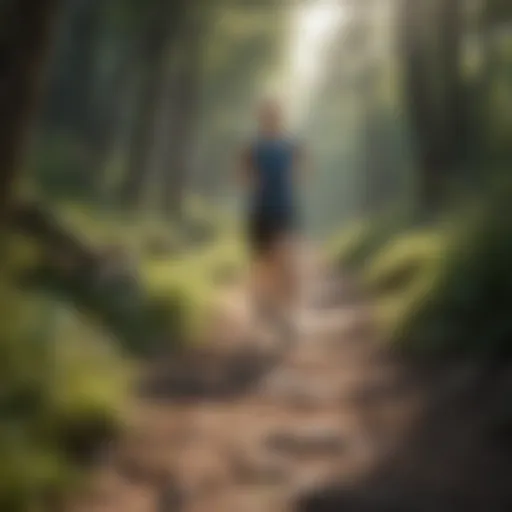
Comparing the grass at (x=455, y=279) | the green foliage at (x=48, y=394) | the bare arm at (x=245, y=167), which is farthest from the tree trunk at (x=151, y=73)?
the grass at (x=455, y=279)

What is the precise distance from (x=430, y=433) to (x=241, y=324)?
37cm

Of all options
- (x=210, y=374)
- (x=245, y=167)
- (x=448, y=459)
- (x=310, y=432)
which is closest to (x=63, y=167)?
(x=245, y=167)

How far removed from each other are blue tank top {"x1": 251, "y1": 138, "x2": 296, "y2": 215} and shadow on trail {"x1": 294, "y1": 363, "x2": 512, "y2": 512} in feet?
1.23

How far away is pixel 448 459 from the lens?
154cm

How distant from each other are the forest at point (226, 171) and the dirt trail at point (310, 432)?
0.04 meters

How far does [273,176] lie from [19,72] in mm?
470

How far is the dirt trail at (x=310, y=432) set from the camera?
1.49 meters

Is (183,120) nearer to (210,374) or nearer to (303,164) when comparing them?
(303,164)

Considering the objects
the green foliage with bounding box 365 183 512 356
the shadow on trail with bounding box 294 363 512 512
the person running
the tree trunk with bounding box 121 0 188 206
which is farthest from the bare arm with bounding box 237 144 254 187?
the shadow on trail with bounding box 294 363 512 512

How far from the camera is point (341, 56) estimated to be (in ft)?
5.33

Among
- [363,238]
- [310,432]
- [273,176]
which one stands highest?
[273,176]

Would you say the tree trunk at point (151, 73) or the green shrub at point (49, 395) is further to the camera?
the tree trunk at point (151, 73)

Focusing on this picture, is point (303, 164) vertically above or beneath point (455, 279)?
above

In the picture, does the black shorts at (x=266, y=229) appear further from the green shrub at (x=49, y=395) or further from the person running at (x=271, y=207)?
the green shrub at (x=49, y=395)
